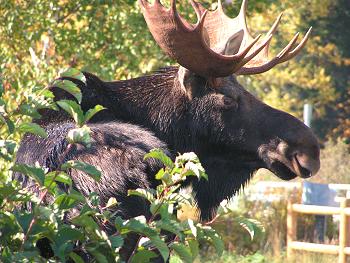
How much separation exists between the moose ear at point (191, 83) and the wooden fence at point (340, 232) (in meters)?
4.69

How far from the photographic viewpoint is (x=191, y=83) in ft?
21.7

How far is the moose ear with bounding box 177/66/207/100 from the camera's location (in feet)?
21.6

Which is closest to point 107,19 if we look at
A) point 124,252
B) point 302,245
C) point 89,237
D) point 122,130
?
point 302,245

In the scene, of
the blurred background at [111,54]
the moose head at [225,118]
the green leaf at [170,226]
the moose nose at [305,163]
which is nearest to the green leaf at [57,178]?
the green leaf at [170,226]

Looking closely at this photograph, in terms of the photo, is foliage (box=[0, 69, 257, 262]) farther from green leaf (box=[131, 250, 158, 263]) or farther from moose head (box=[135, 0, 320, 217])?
moose head (box=[135, 0, 320, 217])

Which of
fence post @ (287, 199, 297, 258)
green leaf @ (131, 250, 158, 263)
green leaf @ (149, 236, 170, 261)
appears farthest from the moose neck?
fence post @ (287, 199, 297, 258)

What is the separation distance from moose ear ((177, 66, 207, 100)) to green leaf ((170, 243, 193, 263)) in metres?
2.72

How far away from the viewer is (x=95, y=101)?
624 centimetres

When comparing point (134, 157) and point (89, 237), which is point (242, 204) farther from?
point (89, 237)

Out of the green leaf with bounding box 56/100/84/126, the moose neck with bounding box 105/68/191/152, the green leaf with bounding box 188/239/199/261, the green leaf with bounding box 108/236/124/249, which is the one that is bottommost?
the green leaf with bounding box 188/239/199/261

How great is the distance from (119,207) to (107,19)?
671cm

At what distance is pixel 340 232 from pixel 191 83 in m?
5.11

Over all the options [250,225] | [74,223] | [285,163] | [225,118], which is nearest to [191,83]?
[225,118]

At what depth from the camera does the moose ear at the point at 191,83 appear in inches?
259
